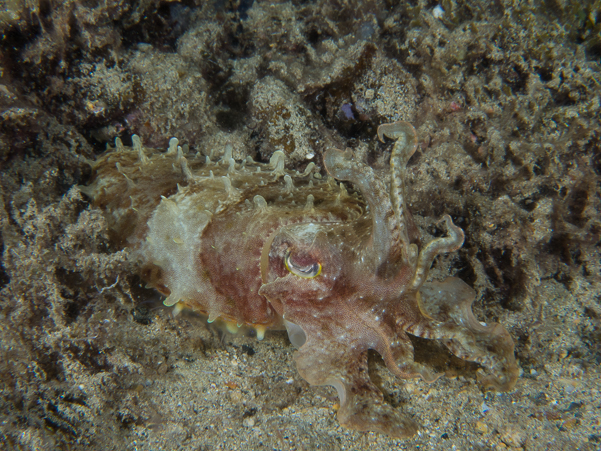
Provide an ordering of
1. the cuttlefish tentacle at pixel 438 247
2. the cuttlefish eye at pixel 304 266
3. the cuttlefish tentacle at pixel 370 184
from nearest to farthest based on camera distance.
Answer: the cuttlefish tentacle at pixel 438 247
the cuttlefish tentacle at pixel 370 184
the cuttlefish eye at pixel 304 266

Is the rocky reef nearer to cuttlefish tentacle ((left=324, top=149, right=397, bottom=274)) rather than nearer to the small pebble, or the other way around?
the small pebble

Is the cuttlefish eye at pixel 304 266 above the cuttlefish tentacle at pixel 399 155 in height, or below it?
below

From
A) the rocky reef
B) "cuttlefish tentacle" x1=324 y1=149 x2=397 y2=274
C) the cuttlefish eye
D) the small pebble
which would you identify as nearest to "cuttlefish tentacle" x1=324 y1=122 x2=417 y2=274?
"cuttlefish tentacle" x1=324 y1=149 x2=397 y2=274

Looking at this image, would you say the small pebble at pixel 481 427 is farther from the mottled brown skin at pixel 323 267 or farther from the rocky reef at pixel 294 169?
the mottled brown skin at pixel 323 267

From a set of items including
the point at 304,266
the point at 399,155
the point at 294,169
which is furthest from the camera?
the point at 294,169

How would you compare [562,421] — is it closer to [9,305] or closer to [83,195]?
[9,305]

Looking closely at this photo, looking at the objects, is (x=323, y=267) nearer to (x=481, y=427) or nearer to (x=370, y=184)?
(x=370, y=184)

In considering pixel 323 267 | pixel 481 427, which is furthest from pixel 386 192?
pixel 481 427

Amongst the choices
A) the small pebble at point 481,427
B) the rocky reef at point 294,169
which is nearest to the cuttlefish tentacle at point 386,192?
the rocky reef at point 294,169
